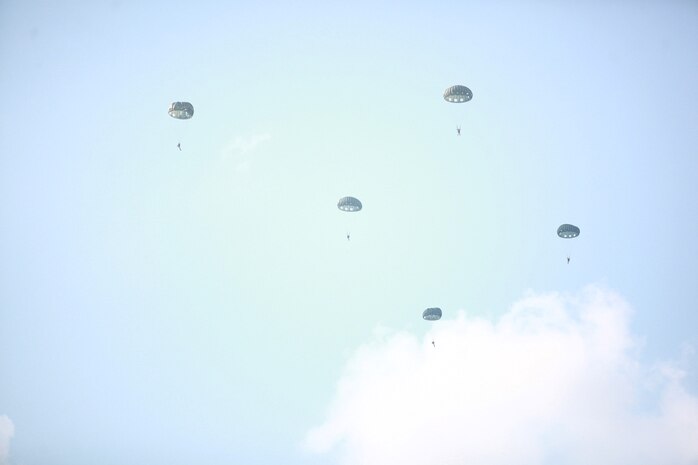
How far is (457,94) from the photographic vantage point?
74000mm

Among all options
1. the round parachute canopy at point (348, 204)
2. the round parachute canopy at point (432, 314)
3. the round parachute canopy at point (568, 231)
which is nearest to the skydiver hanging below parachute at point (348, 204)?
the round parachute canopy at point (348, 204)

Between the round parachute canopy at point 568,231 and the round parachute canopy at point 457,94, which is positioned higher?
the round parachute canopy at point 457,94

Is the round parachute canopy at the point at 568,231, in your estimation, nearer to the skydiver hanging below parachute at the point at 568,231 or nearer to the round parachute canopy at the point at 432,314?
the skydiver hanging below parachute at the point at 568,231

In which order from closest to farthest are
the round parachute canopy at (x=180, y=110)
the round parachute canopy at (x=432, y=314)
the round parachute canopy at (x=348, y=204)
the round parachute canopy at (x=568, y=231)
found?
the round parachute canopy at (x=180, y=110) < the round parachute canopy at (x=348, y=204) < the round parachute canopy at (x=568, y=231) < the round parachute canopy at (x=432, y=314)

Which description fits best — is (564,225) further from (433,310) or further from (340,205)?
(340,205)

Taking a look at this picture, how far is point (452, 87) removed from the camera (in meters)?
74.4

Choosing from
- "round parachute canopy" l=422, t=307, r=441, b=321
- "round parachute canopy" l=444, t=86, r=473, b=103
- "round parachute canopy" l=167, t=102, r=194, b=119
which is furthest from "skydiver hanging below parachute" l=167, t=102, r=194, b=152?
"round parachute canopy" l=422, t=307, r=441, b=321

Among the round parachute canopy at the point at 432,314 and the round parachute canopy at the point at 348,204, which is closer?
the round parachute canopy at the point at 348,204

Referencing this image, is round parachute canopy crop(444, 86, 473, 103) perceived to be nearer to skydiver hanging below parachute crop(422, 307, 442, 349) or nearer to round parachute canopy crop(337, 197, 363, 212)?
round parachute canopy crop(337, 197, 363, 212)

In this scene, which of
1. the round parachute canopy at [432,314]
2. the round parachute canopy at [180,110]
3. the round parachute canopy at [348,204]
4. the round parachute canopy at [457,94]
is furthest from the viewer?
the round parachute canopy at [432,314]

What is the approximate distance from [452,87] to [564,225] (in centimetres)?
1713

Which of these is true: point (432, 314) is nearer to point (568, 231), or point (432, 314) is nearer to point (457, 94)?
point (568, 231)

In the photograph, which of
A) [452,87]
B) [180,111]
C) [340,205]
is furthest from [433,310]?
[180,111]

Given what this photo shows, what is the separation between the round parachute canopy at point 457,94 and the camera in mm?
74000
